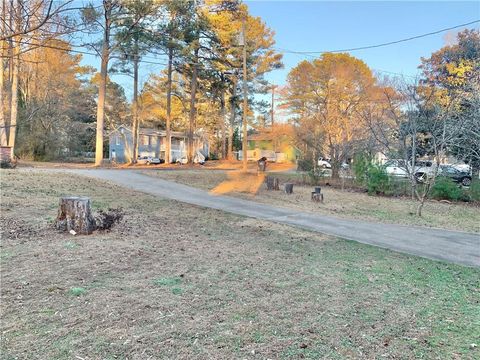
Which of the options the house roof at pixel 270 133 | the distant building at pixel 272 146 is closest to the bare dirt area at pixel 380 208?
the distant building at pixel 272 146

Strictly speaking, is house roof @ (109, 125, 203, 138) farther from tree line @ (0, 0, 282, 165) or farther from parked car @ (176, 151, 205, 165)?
parked car @ (176, 151, 205, 165)

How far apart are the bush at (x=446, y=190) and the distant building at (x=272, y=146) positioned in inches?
759

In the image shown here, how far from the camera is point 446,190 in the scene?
43.8 ft

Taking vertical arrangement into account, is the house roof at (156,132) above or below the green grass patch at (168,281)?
above

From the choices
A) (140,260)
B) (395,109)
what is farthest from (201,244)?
(395,109)

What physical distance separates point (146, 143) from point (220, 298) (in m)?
36.3

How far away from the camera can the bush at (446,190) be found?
13.2 meters

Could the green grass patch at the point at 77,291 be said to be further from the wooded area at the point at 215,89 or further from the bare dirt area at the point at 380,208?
the bare dirt area at the point at 380,208

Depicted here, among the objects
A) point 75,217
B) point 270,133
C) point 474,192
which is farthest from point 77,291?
point 270,133

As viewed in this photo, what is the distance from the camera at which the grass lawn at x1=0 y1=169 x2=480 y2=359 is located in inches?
91.3

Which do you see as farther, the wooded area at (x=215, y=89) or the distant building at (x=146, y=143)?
the distant building at (x=146, y=143)

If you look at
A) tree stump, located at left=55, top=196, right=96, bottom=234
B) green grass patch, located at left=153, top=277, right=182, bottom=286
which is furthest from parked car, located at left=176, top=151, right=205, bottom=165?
green grass patch, located at left=153, top=277, right=182, bottom=286

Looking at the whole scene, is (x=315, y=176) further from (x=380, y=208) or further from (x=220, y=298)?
(x=220, y=298)

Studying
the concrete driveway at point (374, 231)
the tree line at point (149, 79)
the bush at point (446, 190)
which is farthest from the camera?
the tree line at point (149, 79)
